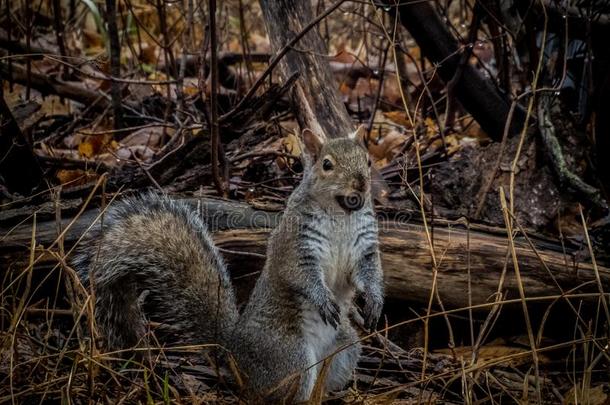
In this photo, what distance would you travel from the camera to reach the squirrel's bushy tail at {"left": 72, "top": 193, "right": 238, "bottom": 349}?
2.60 m

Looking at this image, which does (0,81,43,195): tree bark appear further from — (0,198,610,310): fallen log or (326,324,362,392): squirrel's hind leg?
(326,324,362,392): squirrel's hind leg

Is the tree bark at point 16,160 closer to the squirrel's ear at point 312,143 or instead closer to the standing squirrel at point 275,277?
the standing squirrel at point 275,277

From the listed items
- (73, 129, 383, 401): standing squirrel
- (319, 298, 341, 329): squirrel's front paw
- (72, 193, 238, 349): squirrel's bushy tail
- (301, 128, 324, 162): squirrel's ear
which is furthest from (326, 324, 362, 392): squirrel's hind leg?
(301, 128, 324, 162): squirrel's ear

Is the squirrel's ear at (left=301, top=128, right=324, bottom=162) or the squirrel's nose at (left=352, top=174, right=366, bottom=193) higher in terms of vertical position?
the squirrel's ear at (left=301, top=128, right=324, bottom=162)

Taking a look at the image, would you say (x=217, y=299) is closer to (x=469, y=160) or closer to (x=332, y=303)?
(x=332, y=303)

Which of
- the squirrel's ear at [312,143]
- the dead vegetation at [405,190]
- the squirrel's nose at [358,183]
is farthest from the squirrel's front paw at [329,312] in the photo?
the squirrel's ear at [312,143]

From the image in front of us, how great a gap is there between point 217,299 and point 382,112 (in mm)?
2988

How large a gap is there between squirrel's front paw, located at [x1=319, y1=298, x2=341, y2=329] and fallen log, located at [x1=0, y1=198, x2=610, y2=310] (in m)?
0.60

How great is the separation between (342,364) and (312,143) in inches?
34.1

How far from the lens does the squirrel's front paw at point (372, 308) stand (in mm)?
2678

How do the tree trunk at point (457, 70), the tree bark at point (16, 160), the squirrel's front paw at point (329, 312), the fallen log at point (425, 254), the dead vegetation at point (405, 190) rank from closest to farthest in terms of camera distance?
the squirrel's front paw at point (329, 312), the dead vegetation at point (405, 190), the fallen log at point (425, 254), the tree bark at point (16, 160), the tree trunk at point (457, 70)

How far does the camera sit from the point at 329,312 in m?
2.54

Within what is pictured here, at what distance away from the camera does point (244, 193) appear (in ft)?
11.9

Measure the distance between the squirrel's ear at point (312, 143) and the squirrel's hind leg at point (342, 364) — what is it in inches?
27.2
